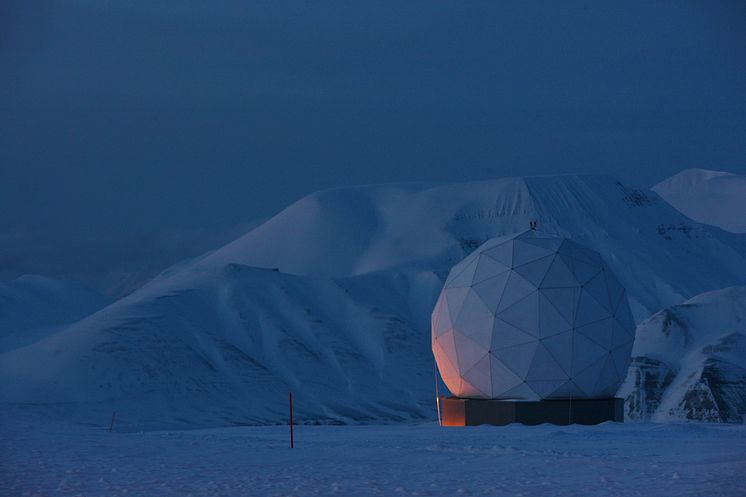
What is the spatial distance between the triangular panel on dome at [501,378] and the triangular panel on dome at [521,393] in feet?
0.35

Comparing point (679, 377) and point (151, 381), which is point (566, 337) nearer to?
point (679, 377)

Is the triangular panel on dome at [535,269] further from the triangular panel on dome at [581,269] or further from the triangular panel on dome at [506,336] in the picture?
the triangular panel on dome at [506,336]

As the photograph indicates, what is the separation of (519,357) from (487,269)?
3.33 m

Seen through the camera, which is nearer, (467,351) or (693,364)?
(467,351)

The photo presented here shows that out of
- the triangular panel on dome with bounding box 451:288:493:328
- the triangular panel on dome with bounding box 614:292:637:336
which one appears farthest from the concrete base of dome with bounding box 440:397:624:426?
the triangular panel on dome with bounding box 451:288:493:328

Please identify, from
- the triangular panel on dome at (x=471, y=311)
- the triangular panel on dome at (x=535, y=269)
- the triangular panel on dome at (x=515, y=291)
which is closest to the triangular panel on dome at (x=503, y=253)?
the triangular panel on dome at (x=535, y=269)

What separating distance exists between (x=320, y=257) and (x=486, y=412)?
67.0m

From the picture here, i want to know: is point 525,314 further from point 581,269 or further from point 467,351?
point 581,269

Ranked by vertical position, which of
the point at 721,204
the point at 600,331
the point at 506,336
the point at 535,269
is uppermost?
the point at 721,204

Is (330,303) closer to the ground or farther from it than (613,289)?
farther from it

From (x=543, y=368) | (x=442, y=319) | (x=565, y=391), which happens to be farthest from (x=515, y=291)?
(x=565, y=391)

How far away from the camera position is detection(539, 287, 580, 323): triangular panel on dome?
30478mm

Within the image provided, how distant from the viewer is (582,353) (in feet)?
100

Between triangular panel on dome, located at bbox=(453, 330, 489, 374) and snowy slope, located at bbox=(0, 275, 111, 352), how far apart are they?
80936 mm
